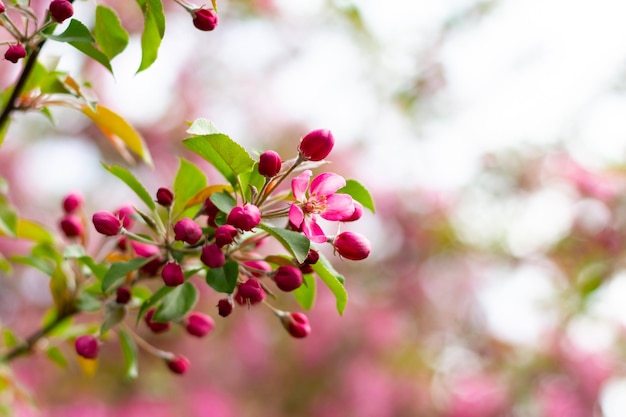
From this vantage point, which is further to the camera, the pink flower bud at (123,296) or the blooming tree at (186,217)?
the pink flower bud at (123,296)

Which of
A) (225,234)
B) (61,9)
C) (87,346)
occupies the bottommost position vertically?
(87,346)

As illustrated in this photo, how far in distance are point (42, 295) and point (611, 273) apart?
2.82 metres

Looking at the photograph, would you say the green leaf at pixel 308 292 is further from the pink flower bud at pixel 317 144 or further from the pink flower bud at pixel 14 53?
the pink flower bud at pixel 14 53

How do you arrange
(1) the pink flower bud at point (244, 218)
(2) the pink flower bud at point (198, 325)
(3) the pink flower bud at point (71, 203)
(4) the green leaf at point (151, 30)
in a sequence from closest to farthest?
(1) the pink flower bud at point (244, 218) → (4) the green leaf at point (151, 30) → (2) the pink flower bud at point (198, 325) → (3) the pink flower bud at point (71, 203)

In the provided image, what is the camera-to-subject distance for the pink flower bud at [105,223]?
29.3 inches

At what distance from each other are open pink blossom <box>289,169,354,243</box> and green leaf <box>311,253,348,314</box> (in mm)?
38

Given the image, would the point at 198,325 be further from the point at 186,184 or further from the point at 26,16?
the point at 26,16

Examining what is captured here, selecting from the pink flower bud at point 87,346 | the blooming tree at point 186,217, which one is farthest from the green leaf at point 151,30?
the pink flower bud at point 87,346

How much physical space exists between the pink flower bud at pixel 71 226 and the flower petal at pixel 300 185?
0.41 metres

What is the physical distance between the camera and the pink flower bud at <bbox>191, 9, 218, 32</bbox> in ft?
2.49

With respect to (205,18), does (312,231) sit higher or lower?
lower

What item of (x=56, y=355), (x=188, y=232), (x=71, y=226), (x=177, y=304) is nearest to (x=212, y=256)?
(x=188, y=232)

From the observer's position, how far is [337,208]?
0.71 m

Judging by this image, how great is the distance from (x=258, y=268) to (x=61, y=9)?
1.12ft
